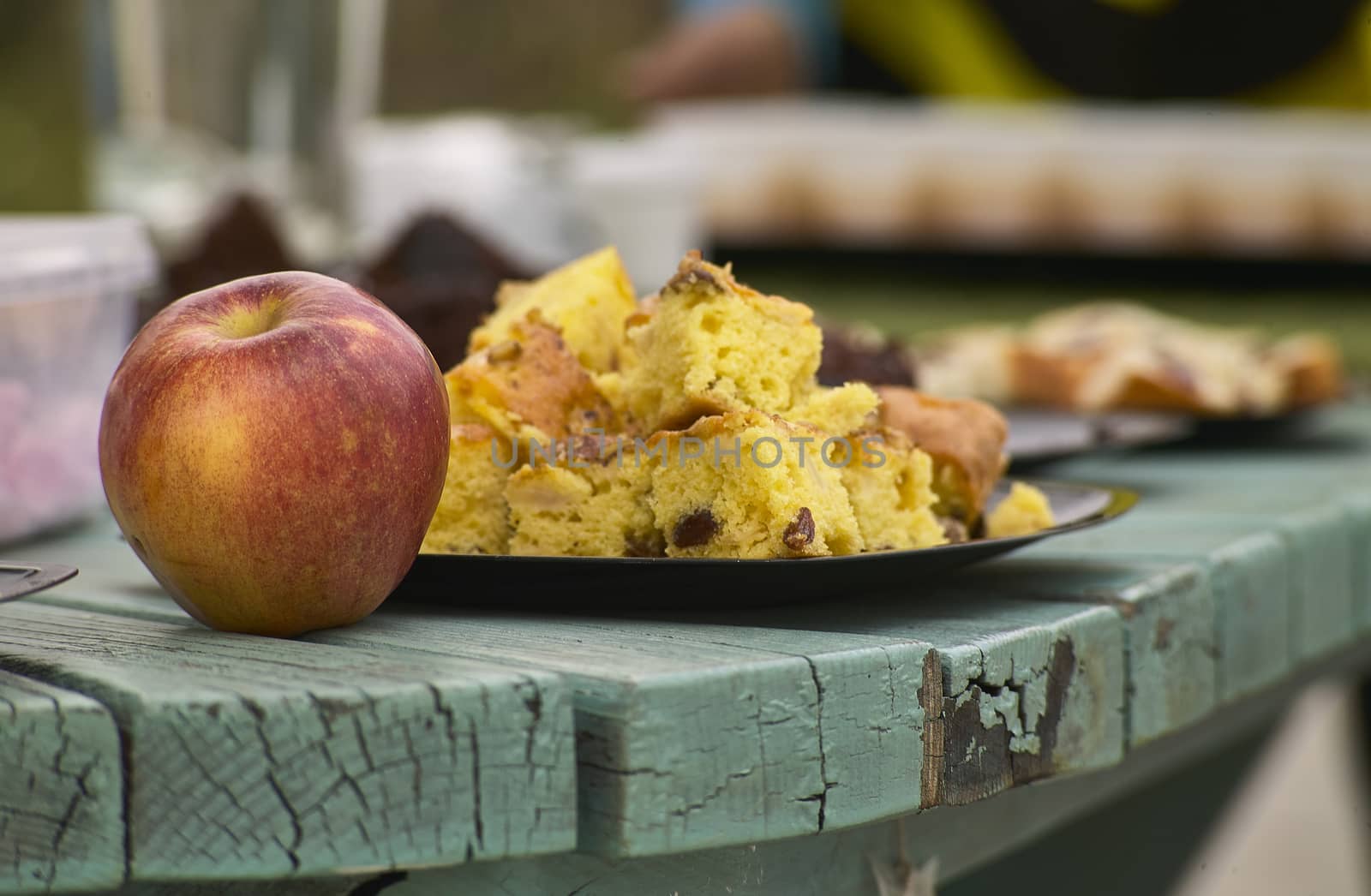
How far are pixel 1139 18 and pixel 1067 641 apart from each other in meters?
2.79

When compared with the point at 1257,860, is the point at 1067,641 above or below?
above

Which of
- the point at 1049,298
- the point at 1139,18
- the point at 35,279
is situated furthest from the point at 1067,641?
the point at 1139,18

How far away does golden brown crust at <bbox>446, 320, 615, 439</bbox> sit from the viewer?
658 mm

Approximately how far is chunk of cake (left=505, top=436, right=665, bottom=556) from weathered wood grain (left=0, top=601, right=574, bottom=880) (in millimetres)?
130

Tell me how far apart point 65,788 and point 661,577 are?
0.22 meters

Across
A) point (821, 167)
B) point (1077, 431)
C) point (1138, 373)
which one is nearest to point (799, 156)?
point (821, 167)

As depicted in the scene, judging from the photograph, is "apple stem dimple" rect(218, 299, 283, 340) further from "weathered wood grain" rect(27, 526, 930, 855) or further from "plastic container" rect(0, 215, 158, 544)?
"plastic container" rect(0, 215, 158, 544)

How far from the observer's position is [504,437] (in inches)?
25.9

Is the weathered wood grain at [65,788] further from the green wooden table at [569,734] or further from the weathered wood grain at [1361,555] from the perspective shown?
the weathered wood grain at [1361,555]

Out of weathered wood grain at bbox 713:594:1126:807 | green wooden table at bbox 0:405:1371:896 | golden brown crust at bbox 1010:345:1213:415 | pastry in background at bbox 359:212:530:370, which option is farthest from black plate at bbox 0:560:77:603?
golden brown crust at bbox 1010:345:1213:415

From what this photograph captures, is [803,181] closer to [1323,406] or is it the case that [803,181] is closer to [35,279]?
[1323,406]

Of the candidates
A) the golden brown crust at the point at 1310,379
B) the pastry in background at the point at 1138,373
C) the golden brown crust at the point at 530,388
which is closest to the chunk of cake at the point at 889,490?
the golden brown crust at the point at 530,388

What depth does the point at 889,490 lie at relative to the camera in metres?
0.65

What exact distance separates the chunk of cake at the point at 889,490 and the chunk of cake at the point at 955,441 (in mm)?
25
